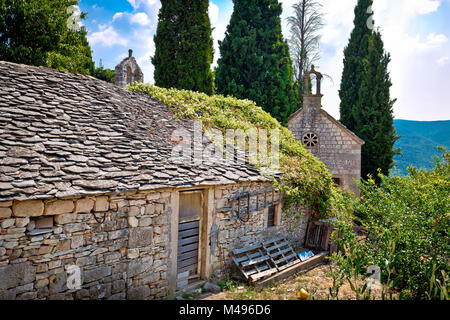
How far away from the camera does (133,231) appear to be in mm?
5449

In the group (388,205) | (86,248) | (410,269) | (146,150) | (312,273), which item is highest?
(146,150)

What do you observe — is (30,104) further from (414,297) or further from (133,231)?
(414,297)

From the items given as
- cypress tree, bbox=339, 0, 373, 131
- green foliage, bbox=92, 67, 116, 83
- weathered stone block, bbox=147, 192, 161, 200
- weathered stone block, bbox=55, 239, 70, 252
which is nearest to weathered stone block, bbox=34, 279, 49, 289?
weathered stone block, bbox=55, 239, 70, 252

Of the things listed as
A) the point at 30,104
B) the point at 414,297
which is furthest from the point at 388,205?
the point at 30,104

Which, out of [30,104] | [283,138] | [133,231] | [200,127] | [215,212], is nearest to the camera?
[133,231]

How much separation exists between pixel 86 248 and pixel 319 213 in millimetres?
7482

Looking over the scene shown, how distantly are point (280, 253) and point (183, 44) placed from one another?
11.5m

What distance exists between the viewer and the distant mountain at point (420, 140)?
108ft

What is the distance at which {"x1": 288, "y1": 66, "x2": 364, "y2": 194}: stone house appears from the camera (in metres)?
14.7

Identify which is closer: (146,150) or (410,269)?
(410,269)

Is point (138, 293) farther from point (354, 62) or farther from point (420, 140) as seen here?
point (420, 140)

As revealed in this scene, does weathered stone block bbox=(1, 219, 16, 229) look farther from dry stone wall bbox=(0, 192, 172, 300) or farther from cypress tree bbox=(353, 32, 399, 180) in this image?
cypress tree bbox=(353, 32, 399, 180)
